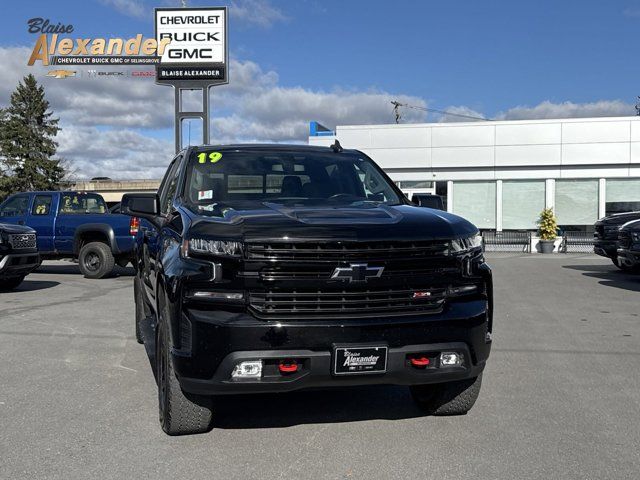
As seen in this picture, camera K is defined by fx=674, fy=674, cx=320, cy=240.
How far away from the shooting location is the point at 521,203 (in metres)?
30.5

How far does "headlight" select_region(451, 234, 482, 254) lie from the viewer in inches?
161

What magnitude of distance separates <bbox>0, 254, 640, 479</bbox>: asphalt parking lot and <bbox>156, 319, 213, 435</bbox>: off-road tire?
84mm

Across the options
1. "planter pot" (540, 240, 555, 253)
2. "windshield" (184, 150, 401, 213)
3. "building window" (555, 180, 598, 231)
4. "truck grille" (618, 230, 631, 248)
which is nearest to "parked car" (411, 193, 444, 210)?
"windshield" (184, 150, 401, 213)

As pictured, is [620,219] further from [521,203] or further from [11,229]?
[521,203]

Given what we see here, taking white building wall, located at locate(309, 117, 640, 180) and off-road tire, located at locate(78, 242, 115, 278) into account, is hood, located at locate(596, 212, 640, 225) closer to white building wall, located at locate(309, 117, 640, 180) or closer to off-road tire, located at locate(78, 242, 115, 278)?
off-road tire, located at locate(78, 242, 115, 278)

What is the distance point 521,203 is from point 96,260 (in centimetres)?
2113

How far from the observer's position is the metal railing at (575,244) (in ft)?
87.3

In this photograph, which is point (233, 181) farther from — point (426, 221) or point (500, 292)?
point (500, 292)

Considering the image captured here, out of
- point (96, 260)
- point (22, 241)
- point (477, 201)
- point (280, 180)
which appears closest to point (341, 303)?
point (280, 180)

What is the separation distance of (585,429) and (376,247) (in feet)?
6.55

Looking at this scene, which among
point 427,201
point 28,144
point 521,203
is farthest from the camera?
point 28,144

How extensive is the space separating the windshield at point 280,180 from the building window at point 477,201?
25874 millimetres

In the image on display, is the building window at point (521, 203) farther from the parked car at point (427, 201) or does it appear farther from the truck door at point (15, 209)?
the parked car at point (427, 201)

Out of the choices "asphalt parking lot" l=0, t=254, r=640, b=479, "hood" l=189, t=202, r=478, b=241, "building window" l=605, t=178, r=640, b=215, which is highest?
"building window" l=605, t=178, r=640, b=215
